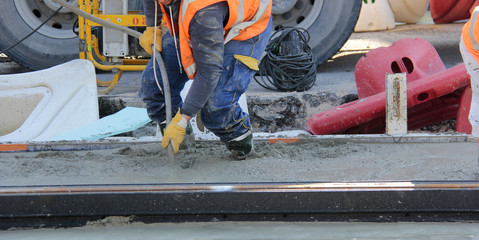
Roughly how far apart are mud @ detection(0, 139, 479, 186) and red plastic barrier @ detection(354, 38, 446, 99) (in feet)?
3.28

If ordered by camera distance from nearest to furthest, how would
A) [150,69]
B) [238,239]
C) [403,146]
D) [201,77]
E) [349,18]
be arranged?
[238,239] → [201,77] → [150,69] → [403,146] → [349,18]

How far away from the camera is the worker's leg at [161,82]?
3238 mm

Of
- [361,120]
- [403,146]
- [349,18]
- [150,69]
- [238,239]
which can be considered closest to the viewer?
[238,239]

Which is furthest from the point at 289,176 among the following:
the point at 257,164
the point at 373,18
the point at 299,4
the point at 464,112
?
the point at 373,18

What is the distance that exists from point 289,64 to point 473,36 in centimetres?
255

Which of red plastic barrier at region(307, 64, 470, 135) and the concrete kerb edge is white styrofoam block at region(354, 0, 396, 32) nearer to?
red plastic barrier at region(307, 64, 470, 135)

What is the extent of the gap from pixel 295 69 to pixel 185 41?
235cm

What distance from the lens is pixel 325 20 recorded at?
587cm

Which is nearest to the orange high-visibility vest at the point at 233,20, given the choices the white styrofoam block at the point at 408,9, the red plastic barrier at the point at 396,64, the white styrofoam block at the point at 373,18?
the red plastic barrier at the point at 396,64

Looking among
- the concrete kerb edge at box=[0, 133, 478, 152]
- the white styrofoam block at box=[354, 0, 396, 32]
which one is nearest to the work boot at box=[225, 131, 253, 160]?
the concrete kerb edge at box=[0, 133, 478, 152]

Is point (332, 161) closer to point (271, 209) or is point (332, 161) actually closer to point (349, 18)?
point (271, 209)

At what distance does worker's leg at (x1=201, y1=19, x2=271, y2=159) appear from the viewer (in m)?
3.03

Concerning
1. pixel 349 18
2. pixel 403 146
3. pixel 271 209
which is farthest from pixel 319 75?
pixel 271 209

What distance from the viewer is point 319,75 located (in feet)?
19.7
